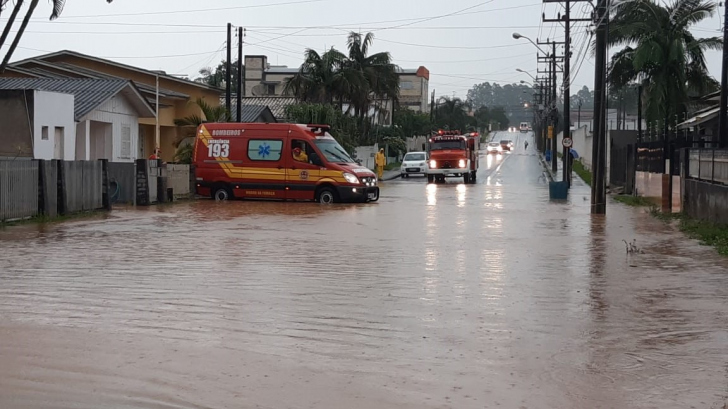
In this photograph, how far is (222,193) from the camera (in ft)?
102

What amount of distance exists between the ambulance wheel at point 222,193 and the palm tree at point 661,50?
62.9 feet

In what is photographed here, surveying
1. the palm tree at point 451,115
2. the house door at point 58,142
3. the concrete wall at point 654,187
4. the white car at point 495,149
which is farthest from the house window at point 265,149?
the palm tree at point 451,115

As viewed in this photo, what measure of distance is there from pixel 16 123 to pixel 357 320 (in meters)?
22.1

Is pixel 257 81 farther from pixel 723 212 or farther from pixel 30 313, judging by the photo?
pixel 30 313

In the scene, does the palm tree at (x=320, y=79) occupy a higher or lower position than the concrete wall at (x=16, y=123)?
higher

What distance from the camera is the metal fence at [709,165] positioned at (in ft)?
67.6

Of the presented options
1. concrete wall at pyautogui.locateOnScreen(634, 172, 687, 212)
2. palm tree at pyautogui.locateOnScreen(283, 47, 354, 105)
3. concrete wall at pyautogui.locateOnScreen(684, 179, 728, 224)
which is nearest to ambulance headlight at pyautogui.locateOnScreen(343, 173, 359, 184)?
concrete wall at pyautogui.locateOnScreen(634, 172, 687, 212)

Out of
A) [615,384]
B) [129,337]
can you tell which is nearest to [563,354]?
[615,384]

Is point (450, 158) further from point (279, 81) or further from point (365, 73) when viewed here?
point (279, 81)

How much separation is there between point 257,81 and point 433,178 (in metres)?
70.6

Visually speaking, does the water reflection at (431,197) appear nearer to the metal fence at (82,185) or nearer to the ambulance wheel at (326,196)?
the ambulance wheel at (326,196)

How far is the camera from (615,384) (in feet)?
23.9

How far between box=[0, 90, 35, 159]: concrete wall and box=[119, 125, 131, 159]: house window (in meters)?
9.23

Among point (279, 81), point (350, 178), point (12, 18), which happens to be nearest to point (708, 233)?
point (350, 178)
